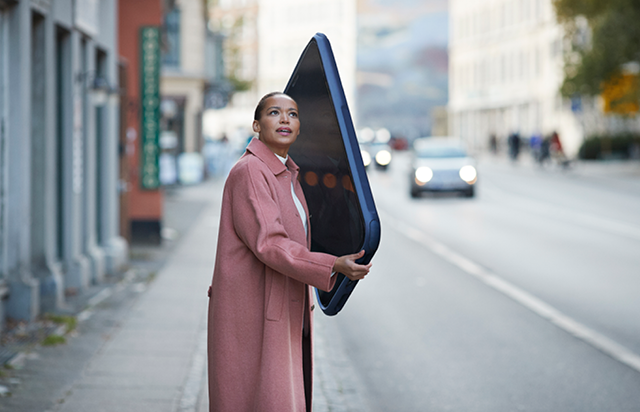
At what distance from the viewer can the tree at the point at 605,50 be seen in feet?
108

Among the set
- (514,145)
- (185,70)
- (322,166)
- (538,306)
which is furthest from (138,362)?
(514,145)

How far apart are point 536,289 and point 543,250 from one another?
11.7 feet

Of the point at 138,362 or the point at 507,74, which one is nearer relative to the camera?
the point at 138,362

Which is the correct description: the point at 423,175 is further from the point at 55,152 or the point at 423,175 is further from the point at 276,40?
the point at 276,40

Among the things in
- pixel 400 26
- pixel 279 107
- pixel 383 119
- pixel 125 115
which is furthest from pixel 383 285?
pixel 400 26

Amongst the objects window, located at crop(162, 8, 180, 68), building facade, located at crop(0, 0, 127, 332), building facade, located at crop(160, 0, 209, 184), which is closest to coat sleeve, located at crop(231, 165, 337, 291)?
building facade, located at crop(0, 0, 127, 332)

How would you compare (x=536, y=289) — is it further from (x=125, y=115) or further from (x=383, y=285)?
(x=125, y=115)

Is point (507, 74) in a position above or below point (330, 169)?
above

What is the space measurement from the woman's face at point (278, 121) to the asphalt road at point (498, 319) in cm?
261

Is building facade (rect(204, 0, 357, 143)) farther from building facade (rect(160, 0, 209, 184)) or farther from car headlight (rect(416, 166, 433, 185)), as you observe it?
car headlight (rect(416, 166, 433, 185))

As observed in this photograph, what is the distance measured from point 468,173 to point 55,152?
1610cm

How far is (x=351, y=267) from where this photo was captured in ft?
10.2

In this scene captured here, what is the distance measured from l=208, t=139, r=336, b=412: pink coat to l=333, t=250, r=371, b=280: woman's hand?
11 cm

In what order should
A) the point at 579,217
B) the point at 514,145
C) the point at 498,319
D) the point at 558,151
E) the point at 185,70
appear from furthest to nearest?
the point at 514,145, the point at 558,151, the point at 185,70, the point at 579,217, the point at 498,319
